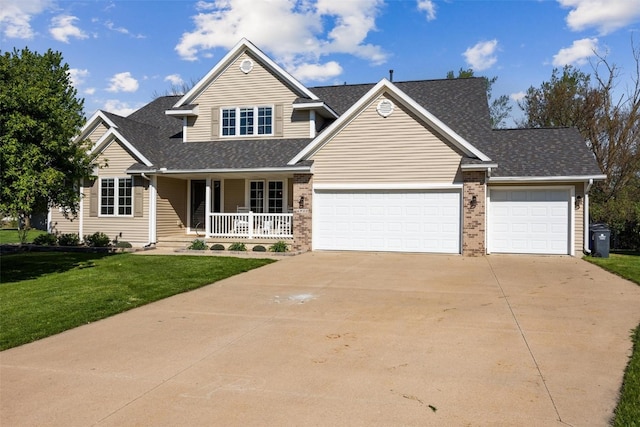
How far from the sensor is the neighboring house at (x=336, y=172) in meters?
15.6

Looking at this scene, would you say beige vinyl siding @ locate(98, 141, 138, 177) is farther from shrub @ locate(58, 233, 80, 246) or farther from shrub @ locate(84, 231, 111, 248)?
shrub @ locate(58, 233, 80, 246)

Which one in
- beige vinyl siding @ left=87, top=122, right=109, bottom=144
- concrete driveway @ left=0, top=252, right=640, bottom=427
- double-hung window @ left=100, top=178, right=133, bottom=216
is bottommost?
concrete driveway @ left=0, top=252, right=640, bottom=427

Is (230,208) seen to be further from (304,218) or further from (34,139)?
(34,139)

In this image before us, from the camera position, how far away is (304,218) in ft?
55.3

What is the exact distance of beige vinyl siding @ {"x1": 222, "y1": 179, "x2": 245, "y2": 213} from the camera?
66.4ft

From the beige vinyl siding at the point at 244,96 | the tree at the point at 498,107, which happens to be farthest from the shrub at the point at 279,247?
the tree at the point at 498,107

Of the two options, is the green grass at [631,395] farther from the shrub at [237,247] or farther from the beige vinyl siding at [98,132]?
the beige vinyl siding at [98,132]

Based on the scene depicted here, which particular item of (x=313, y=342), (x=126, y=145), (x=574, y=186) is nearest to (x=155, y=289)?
(x=313, y=342)

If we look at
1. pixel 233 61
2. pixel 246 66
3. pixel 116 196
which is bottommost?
pixel 116 196

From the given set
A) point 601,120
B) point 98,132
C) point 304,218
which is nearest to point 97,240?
point 98,132

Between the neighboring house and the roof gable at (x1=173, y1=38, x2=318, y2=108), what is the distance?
58mm

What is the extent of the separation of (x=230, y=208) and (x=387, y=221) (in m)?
7.52

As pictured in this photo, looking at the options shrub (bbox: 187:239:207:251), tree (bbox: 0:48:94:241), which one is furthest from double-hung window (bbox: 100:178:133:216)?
tree (bbox: 0:48:94:241)

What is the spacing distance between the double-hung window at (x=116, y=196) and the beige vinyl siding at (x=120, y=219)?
204mm
